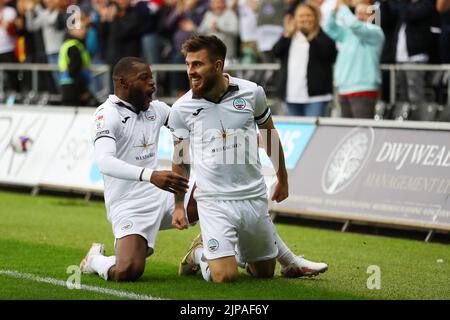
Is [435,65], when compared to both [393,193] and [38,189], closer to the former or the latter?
[393,193]

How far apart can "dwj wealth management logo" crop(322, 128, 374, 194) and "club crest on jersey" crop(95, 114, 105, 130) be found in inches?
186

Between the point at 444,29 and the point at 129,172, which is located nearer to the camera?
the point at 129,172

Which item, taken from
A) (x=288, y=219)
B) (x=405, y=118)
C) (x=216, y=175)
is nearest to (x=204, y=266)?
(x=216, y=175)

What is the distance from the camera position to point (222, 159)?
962 centimetres

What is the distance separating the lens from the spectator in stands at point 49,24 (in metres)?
22.5

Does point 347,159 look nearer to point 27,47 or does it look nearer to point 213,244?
point 213,244

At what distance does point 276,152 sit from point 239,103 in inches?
22.9

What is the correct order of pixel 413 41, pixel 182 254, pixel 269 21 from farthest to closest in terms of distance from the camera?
pixel 269 21, pixel 413 41, pixel 182 254

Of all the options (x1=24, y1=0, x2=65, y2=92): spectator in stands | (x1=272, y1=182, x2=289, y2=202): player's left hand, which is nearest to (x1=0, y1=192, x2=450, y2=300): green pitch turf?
(x1=272, y1=182, x2=289, y2=202): player's left hand

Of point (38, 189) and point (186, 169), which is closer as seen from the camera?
point (186, 169)

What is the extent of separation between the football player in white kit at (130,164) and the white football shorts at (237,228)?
607 millimetres

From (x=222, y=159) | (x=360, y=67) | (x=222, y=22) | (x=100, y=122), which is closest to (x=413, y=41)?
(x=360, y=67)
